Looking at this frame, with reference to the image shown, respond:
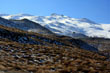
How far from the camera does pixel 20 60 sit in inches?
712

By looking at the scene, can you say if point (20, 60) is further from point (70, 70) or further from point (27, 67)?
point (70, 70)

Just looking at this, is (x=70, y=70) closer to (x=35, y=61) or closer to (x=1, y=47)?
(x=35, y=61)

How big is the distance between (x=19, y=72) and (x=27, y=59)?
4.94 m

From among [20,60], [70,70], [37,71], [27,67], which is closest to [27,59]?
[20,60]

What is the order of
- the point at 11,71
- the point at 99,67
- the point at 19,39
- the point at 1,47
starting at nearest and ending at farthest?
the point at 11,71, the point at 99,67, the point at 1,47, the point at 19,39

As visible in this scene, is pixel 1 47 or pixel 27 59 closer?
pixel 27 59

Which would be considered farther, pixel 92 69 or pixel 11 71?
pixel 92 69

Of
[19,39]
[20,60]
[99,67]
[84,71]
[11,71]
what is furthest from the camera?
[19,39]

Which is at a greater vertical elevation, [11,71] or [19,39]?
[19,39]

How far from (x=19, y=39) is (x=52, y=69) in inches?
789

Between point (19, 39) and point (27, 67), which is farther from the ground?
point (19, 39)

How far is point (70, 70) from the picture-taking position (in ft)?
48.5

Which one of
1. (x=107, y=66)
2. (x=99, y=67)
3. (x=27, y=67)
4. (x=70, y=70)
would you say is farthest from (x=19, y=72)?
(x=107, y=66)

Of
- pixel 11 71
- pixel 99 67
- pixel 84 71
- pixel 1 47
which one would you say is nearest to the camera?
pixel 11 71
